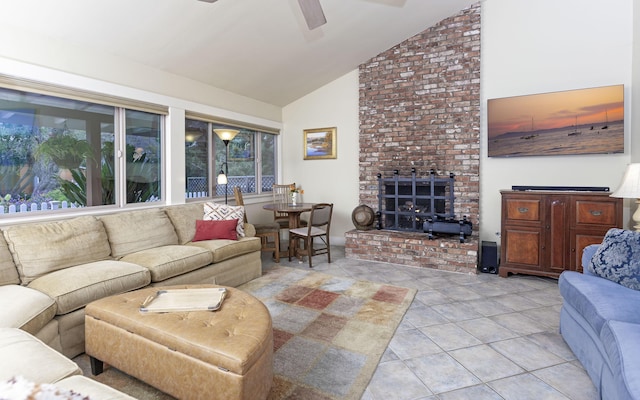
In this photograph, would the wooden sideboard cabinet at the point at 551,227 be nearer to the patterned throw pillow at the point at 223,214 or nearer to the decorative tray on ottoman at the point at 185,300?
the patterned throw pillow at the point at 223,214

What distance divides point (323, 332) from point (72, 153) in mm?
2933

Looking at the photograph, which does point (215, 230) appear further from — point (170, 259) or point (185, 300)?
point (185, 300)

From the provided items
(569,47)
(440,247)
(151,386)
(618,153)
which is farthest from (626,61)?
(151,386)

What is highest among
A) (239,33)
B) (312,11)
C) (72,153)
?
(239,33)

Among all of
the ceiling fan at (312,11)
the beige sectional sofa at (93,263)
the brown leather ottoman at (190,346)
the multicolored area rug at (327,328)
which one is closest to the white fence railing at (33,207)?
the beige sectional sofa at (93,263)

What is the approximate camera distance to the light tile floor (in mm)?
Answer: 1840

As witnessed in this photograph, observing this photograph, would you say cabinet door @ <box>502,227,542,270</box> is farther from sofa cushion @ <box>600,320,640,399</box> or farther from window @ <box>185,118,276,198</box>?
window @ <box>185,118,276,198</box>

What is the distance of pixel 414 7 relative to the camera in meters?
4.08

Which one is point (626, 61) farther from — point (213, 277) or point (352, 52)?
point (213, 277)

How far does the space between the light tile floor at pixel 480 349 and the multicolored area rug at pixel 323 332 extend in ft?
0.37

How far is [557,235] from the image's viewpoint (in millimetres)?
3637

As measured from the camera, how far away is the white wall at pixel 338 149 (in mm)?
5449

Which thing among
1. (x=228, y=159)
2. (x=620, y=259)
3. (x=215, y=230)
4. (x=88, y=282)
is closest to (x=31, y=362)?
(x=88, y=282)

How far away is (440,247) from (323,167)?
7.96 ft
